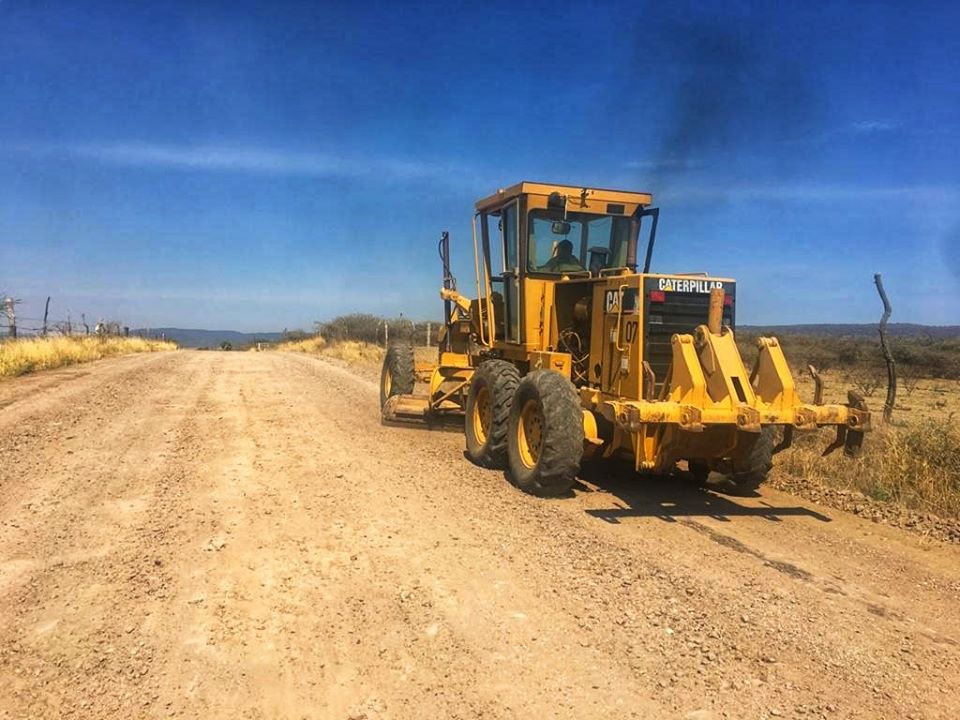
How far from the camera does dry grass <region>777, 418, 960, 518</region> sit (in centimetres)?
686

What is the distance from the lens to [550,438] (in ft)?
21.6

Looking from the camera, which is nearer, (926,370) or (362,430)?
(362,430)

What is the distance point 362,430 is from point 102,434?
10.8 feet

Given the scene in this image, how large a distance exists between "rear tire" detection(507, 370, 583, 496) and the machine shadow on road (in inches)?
18.9

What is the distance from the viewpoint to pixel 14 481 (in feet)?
21.9

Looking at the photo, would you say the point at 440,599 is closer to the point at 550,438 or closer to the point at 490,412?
the point at 550,438

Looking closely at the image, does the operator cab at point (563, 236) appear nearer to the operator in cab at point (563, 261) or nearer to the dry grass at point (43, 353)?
the operator in cab at point (563, 261)

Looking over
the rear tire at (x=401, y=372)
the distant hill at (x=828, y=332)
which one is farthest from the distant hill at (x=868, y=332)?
the rear tire at (x=401, y=372)

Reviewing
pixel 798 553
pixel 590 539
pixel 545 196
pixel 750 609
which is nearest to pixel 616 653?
pixel 750 609

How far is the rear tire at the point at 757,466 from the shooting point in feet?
23.1

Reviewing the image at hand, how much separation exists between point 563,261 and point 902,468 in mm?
4195

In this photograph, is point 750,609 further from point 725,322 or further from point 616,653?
point 725,322

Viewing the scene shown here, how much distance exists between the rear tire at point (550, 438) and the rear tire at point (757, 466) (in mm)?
1646

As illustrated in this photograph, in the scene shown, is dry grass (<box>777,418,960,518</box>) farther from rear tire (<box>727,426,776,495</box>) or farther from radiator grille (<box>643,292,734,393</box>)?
radiator grille (<box>643,292,734,393</box>)
